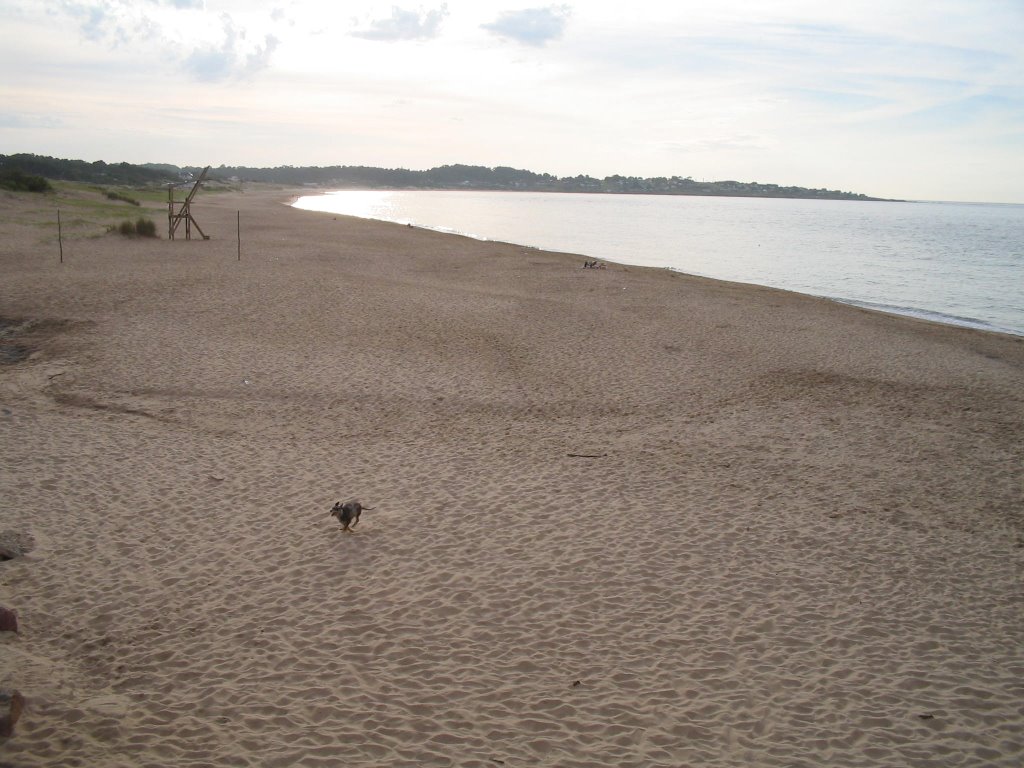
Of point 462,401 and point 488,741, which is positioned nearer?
point 488,741

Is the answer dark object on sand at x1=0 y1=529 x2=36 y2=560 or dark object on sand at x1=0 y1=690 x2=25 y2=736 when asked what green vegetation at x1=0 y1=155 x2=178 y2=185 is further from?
dark object on sand at x1=0 y1=690 x2=25 y2=736

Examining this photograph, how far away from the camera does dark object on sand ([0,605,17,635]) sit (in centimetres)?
543

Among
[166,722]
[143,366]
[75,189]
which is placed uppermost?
[75,189]

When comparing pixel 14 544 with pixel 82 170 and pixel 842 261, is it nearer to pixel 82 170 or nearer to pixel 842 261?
pixel 842 261

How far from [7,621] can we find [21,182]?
40.6 m

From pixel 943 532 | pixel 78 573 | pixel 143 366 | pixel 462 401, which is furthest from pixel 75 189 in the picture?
pixel 943 532

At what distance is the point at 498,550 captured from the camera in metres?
7.19

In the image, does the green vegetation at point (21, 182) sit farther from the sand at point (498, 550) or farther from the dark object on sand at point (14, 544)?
the dark object on sand at point (14, 544)

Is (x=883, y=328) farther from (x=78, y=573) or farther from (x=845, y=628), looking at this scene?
(x=78, y=573)

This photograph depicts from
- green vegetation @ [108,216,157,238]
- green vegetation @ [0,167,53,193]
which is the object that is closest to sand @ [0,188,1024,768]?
green vegetation @ [108,216,157,238]


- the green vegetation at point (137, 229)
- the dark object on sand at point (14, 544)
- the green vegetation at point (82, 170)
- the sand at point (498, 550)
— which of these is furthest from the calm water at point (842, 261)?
the green vegetation at point (82, 170)

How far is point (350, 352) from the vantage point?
46.7ft

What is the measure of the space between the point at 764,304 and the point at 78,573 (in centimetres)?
1970

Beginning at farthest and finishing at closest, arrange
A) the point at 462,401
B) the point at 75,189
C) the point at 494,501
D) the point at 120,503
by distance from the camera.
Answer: the point at 75,189 → the point at 462,401 → the point at 494,501 → the point at 120,503
